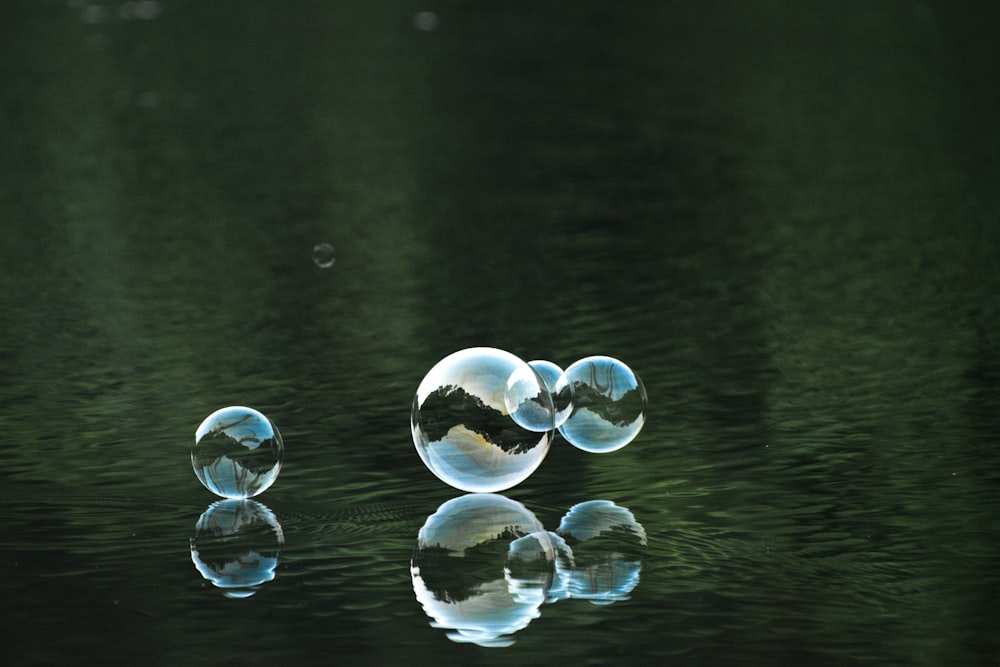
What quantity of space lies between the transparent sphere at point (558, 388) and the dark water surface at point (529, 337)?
15.1 inches

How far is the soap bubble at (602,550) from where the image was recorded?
9.12m

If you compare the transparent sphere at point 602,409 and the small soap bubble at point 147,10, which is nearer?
the transparent sphere at point 602,409

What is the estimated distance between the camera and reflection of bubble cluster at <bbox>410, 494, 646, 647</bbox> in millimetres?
8781

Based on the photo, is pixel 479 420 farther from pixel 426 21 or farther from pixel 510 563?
pixel 426 21

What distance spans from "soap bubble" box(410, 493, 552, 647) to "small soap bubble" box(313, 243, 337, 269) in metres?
9.17

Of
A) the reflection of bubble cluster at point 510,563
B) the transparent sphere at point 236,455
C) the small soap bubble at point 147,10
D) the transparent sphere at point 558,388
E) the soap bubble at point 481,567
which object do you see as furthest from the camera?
the small soap bubble at point 147,10

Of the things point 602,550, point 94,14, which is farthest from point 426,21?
point 602,550

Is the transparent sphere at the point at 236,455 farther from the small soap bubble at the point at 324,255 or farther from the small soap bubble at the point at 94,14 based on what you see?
the small soap bubble at the point at 94,14

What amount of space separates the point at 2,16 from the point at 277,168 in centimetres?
3744

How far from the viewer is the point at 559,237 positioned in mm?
20969

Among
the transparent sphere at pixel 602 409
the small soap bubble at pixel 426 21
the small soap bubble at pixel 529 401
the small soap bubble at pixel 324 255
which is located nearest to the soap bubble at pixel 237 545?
the small soap bubble at pixel 529 401

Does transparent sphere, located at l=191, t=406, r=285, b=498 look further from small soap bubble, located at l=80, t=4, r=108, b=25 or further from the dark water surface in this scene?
small soap bubble, located at l=80, t=4, r=108, b=25

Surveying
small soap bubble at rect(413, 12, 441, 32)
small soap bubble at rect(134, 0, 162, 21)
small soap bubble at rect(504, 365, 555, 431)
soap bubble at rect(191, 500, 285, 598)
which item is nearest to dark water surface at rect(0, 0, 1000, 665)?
soap bubble at rect(191, 500, 285, 598)

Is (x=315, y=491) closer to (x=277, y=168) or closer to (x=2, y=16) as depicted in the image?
(x=277, y=168)
